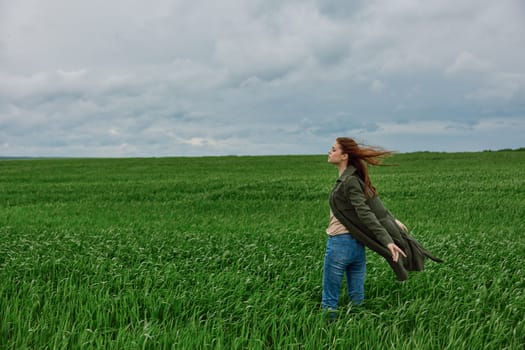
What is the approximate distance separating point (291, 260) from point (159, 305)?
9.95 feet

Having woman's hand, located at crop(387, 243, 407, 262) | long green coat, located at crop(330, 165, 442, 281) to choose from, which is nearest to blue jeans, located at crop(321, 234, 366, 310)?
long green coat, located at crop(330, 165, 442, 281)

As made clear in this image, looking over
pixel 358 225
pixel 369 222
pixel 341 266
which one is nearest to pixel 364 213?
pixel 369 222

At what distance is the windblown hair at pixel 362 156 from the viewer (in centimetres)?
542

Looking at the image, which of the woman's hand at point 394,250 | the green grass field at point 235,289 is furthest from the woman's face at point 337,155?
the green grass field at point 235,289

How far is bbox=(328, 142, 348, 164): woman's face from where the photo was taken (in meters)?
5.52

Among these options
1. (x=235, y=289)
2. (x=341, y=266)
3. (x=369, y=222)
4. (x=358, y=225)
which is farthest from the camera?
(x=235, y=289)

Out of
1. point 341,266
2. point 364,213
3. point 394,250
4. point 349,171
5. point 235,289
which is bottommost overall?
point 235,289

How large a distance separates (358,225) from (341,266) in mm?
607

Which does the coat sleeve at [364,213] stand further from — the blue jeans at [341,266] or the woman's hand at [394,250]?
the blue jeans at [341,266]

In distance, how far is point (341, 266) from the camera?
18.4 ft

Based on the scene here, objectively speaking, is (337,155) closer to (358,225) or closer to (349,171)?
(349,171)

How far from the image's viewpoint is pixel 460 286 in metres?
7.21

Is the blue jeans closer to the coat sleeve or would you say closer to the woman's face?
the coat sleeve

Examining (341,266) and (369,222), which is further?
(341,266)
